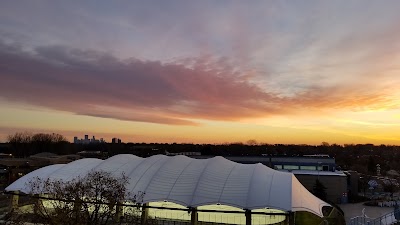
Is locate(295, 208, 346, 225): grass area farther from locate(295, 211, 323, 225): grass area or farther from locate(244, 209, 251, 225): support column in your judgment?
locate(244, 209, 251, 225): support column

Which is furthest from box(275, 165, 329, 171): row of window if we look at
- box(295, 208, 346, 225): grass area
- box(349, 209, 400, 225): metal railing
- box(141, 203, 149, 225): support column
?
box(141, 203, 149, 225): support column

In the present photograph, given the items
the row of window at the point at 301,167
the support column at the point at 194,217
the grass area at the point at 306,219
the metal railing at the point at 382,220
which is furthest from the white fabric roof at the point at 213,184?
the row of window at the point at 301,167

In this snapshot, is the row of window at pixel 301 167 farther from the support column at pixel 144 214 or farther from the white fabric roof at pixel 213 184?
the support column at pixel 144 214

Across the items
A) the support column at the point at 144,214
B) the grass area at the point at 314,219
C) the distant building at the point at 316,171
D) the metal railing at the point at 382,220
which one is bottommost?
the grass area at the point at 314,219

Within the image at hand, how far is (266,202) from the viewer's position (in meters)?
29.0

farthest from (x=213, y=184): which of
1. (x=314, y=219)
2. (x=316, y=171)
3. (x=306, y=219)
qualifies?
(x=316, y=171)

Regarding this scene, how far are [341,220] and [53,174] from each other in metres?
30.9

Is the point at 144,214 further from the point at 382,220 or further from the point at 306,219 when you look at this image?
the point at 382,220

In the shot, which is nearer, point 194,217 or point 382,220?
point 194,217

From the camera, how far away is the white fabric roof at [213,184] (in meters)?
29.5

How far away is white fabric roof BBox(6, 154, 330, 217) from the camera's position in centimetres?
2948

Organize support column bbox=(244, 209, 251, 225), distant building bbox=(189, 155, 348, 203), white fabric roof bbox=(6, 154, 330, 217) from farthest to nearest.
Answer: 1. distant building bbox=(189, 155, 348, 203)
2. white fabric roof bbox=(6, 154, 330, 217)
3. support column bbox=(244, 209, 251, 225)

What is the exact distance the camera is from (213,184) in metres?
31.3

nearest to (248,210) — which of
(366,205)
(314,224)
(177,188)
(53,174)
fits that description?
(177,188)
